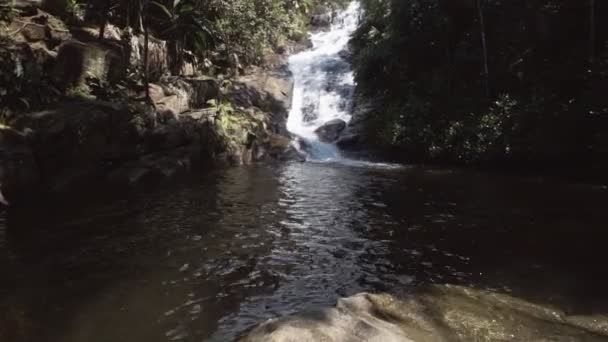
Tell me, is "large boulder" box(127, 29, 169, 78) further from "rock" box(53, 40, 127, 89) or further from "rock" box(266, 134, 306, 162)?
"rock" box(266, 134, 306, 162)

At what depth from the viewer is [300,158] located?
21641mm

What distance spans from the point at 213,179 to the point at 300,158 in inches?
239

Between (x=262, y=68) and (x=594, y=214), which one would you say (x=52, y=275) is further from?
(x=262, y=68)

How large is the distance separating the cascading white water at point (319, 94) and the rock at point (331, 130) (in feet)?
1.26

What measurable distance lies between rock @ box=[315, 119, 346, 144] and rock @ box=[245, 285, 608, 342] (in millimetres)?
19244

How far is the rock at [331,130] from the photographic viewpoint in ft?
83.3

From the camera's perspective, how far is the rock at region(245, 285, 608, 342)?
454cm

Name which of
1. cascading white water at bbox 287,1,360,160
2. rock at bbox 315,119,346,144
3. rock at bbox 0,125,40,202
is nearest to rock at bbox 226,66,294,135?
cascading white water at bbox 287,1,360,160

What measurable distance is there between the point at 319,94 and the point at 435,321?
2573 centimetres

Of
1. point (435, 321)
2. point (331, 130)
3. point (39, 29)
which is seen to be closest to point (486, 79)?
point (331, 130)

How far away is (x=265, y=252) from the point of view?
29.5 ft

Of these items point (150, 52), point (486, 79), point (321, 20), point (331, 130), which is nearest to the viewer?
point (486, 79)

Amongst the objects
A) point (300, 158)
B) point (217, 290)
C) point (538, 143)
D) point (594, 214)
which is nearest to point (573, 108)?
point (538, 143)

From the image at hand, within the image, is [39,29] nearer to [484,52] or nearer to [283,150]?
[283,150]
